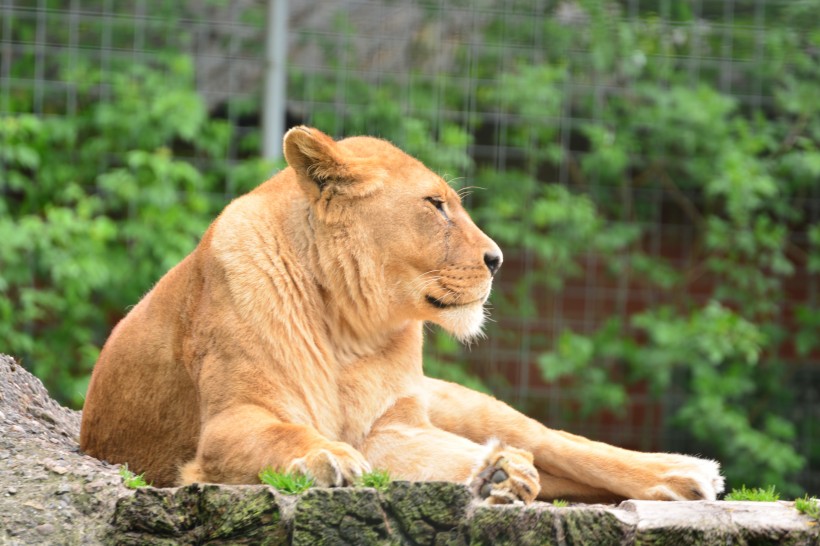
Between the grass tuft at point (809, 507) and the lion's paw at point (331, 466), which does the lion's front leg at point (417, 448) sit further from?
the grass tuft at point (809, 507)

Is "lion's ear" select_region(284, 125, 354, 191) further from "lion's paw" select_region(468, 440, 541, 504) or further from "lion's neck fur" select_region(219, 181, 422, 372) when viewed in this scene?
"lion's paw" select_region(468, 440, 541, 504)

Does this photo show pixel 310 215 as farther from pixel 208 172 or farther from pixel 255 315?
pixel 208 172

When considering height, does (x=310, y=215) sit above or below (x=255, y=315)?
above

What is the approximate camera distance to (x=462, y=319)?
3752 millimetres

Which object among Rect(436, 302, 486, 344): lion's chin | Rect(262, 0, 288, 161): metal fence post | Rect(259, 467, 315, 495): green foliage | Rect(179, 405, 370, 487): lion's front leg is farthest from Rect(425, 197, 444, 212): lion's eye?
Rect(262, 0, 288, 161): metal fence post

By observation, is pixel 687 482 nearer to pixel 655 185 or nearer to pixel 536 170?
pixel 536 170

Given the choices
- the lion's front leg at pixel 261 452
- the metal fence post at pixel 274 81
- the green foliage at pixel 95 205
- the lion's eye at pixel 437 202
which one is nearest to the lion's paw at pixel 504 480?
the lion's front leg at pixel 261 452

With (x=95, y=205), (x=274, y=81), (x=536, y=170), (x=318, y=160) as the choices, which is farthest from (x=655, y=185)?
(x=318, y=160)

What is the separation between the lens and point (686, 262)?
8.37 meters

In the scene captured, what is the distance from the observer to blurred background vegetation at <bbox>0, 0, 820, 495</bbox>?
7285 millimetres

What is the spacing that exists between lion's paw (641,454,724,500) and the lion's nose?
77cm

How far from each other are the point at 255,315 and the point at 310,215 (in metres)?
0.40

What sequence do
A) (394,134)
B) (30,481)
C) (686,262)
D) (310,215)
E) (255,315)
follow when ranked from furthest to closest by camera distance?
(686,262) < (394,134) < (310,215) < (255,315) < (30,481)

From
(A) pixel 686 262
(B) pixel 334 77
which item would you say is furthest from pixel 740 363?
(B) pixel 334 77
